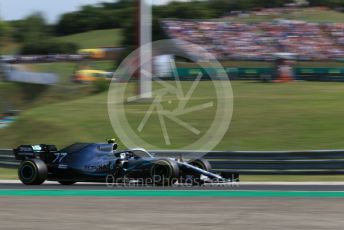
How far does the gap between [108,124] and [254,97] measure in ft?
23.4

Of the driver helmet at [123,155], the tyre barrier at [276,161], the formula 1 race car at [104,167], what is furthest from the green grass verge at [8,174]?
the driver helmet at [123,155]

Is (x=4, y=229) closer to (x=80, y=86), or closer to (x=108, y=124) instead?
(x=108, y=124)

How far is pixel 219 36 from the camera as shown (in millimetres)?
51375

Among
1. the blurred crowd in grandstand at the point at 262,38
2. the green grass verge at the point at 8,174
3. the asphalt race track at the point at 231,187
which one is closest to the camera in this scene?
the asphalt race track at the point at 231,187

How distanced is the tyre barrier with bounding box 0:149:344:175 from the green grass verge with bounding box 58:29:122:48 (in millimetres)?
79675

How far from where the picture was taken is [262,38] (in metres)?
49.9

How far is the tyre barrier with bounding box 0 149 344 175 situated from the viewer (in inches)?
548

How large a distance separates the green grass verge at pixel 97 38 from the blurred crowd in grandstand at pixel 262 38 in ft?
135

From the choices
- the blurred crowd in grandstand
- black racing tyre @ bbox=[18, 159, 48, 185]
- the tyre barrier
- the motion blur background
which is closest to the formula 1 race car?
black racing tyre @ bbox=[18, 159, 48, 185]

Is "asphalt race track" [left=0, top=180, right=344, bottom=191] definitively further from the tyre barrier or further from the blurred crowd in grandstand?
the blurred crowd in grandstand

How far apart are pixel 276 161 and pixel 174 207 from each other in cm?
591

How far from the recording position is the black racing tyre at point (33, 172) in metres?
12.0

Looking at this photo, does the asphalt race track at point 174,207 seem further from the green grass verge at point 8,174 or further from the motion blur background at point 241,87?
the motion blur background at point 241,87

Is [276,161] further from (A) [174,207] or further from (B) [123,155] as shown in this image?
(A) [174,207]
